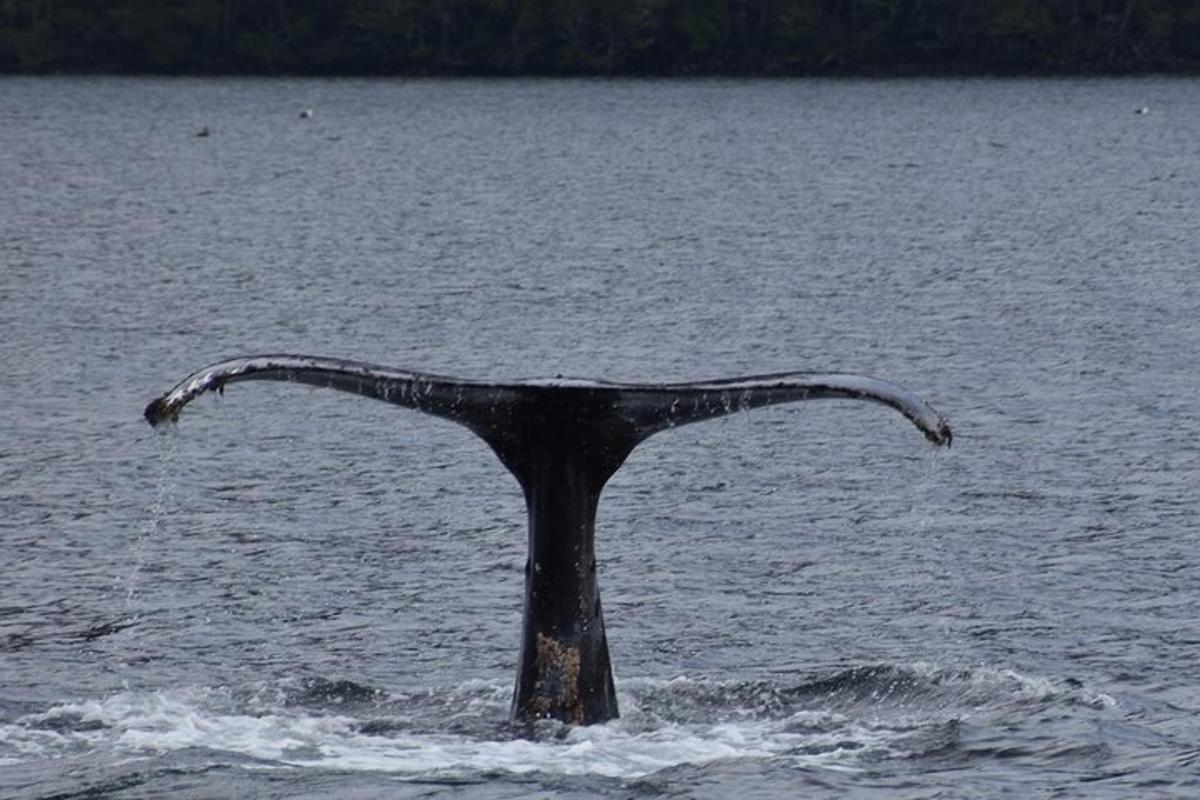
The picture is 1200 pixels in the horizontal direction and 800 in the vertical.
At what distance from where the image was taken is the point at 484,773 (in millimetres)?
18141

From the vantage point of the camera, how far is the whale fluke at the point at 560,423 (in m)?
15.5

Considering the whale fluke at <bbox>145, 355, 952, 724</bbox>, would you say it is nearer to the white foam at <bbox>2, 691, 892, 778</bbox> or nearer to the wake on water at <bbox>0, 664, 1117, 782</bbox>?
the white foam at <bbox>2, 691, 892, 778</bbox>

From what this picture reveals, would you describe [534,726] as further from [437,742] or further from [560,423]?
[560,423]

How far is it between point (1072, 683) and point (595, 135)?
116215mm

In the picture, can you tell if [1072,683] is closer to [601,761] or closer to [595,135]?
[601,761]

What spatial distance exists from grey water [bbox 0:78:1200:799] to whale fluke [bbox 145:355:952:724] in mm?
1339

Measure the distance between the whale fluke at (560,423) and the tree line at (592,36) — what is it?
164 meters

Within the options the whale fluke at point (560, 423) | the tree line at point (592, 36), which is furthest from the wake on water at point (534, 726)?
the tree line at point (592, 36)

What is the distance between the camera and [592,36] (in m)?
181

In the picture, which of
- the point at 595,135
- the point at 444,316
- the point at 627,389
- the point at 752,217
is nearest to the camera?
the point at 627,389

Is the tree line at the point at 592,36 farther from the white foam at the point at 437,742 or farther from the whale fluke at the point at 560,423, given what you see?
the whale fluke at the point at 560,423

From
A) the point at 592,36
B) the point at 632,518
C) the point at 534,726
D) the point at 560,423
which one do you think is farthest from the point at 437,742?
the point at 592,36

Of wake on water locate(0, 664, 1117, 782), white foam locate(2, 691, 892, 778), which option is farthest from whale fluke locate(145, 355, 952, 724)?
wake on water locate(0, 664, 1117, 782)

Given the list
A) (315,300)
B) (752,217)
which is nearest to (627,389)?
(315,300)
